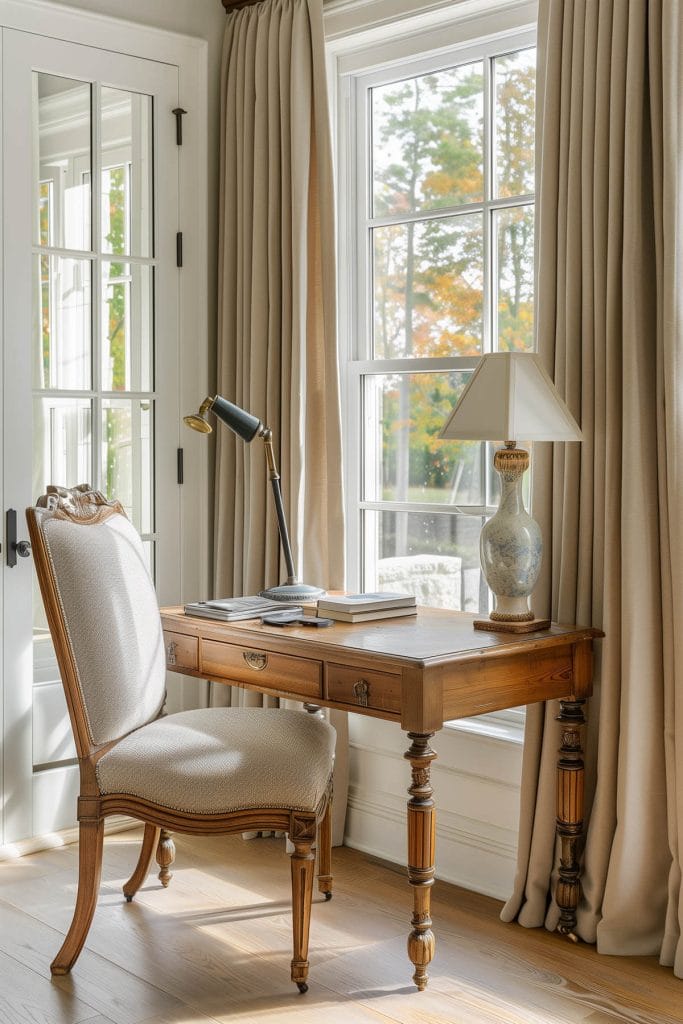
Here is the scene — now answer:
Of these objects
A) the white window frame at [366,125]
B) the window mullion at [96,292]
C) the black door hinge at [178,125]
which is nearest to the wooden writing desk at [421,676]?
the white window frame at [366,125]

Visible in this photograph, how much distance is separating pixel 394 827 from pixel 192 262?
1918 mm

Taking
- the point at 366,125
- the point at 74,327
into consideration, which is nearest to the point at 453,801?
the point at 74,327

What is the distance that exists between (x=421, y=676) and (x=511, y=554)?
45cm

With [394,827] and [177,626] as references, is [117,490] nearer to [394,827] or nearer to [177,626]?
[177,626]

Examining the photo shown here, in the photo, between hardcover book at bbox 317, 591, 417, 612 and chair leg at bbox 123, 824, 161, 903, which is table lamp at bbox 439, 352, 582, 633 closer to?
hardcover book at bbox 317, 591, 417, 612

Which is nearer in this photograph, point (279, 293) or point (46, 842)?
point (46, 842)

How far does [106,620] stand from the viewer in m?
2.68

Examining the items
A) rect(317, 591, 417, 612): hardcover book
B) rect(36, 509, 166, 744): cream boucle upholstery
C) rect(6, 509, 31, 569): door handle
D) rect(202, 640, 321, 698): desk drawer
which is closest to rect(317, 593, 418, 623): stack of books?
rect(317, 591, 417, 612): hardcover book

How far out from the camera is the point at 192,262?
12.5 ft

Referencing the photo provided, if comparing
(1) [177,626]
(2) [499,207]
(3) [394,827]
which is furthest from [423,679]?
(2) [499,207]

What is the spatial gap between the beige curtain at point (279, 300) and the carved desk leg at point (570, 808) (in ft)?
2.81

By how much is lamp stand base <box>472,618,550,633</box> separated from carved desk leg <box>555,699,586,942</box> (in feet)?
0.65

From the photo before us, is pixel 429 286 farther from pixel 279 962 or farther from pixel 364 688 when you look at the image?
pixel 279 962

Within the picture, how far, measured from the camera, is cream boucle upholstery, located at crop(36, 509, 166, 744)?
8.63 ft
